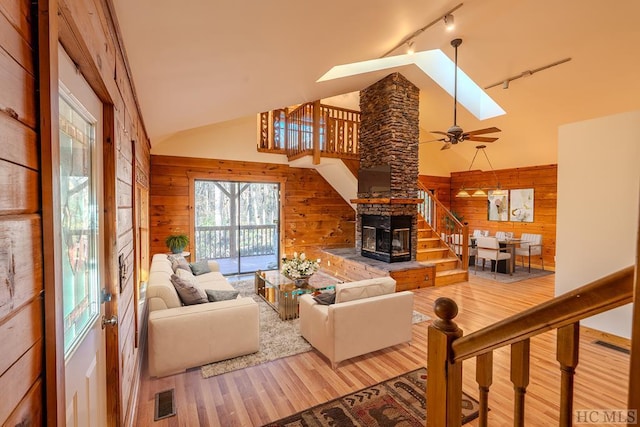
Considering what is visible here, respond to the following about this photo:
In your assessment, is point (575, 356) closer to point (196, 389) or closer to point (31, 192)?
point (31, 192)

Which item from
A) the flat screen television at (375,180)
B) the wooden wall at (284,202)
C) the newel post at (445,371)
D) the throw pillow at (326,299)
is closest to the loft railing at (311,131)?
the wooden wall at (284,202)

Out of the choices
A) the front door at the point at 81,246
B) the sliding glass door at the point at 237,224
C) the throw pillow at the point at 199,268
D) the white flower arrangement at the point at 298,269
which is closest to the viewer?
the front door at the point at 81,246

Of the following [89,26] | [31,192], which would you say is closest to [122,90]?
[89,26]

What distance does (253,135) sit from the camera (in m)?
6.63

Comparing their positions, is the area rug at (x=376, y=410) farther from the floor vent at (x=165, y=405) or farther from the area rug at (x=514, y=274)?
the area rug at (x=514, y=274)

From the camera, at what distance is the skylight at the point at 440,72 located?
497cm

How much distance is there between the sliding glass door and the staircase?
335cm

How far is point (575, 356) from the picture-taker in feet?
2.33

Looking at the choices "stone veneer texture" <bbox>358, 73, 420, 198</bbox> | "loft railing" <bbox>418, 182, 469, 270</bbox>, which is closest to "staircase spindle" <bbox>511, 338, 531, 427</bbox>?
"stone veneer texture" <bbox>358, 73, 420, 198</bbox>

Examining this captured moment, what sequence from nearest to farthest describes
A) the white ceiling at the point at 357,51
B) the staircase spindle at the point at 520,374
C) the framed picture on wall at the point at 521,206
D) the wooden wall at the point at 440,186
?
the staircase spindle at the point at 520,374 < the white ceiling at the point at 357,51 < the framed picture on wall at the point at 521,206 < the wooden wall at the point at 440,186

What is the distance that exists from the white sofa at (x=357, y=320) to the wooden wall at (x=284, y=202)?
3.98 metres

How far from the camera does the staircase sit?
18.5ft

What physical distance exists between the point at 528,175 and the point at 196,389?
8.61 metres

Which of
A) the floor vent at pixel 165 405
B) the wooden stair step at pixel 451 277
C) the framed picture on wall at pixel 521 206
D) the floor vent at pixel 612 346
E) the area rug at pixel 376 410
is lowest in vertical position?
the area rug at pixel 376 410
